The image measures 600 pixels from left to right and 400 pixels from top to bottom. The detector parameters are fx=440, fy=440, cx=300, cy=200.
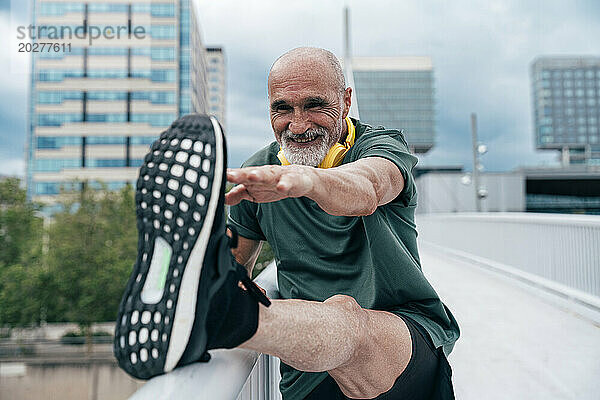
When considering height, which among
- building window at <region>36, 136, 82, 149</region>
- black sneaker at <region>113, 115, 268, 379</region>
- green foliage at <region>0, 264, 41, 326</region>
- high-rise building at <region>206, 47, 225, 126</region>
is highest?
high-rise building at <region>206, 47, 225, 126</region>

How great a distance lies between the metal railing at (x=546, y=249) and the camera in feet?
10.9

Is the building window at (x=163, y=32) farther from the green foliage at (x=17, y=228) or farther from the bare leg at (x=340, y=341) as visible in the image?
the bare leg at (x=340, y=341)

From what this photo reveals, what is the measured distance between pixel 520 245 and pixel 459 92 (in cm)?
8183

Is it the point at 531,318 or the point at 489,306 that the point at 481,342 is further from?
the point at 489,306

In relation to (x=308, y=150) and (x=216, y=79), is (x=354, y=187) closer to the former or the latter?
(x=308, y=150)

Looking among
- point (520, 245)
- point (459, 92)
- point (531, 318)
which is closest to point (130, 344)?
point (531, 318)

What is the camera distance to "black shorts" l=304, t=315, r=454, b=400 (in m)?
1.09

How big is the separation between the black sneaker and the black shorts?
60 centimetres

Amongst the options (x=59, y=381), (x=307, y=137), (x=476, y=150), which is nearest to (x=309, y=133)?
(x=307, y=137)

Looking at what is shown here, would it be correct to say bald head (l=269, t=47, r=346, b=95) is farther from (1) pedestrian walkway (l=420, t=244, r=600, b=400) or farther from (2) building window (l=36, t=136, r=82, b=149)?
(2) building window (l=36, t=136, r=82, b=149)

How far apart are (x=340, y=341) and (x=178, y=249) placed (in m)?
0.37

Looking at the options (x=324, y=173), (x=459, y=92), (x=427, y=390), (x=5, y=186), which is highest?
(x=459, y=92)

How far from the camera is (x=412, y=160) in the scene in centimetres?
109

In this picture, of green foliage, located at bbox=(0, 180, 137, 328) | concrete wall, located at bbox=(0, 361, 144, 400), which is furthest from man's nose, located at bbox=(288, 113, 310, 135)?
concrete wall, located at bbox=(0, 361, 144, 400)
